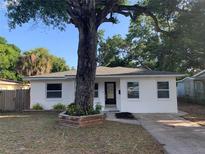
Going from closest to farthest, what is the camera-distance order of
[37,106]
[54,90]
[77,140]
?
[77,140]
[37,106]
[54,90]

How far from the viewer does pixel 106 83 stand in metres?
21.6

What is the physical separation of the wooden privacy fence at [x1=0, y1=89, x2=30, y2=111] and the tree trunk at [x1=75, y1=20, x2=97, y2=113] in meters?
9.40

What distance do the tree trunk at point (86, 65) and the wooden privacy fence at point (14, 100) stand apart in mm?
9398

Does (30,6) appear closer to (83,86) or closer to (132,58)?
(83,86)

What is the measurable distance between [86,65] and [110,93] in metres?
8.06

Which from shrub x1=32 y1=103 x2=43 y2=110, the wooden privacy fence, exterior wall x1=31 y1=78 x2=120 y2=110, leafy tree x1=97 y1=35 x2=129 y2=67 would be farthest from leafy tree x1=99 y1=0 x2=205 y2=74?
the wooden privacy fence

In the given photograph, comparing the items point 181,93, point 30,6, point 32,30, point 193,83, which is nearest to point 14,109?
point 32,30

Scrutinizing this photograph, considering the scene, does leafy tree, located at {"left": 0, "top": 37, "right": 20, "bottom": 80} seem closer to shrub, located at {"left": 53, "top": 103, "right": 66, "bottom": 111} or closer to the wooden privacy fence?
the wooden privacy fence

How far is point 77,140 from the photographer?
954 cm

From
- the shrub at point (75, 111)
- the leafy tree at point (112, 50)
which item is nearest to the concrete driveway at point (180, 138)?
the shrub at point (75, 111)

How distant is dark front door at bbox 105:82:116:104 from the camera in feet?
71.2

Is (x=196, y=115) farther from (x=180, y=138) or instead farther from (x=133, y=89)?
(x=180, y=138)

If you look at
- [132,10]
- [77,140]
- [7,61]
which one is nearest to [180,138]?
[77,140]

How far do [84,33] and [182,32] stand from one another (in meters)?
5.91
